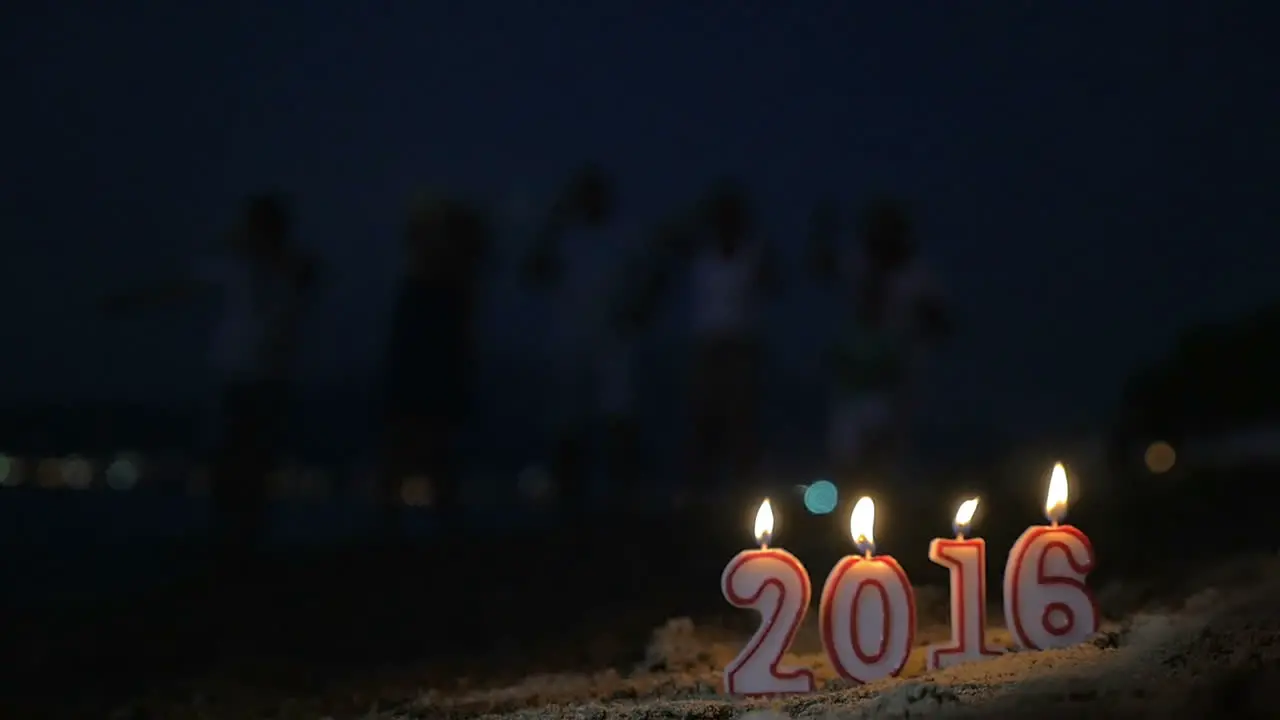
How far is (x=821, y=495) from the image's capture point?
7688 mm

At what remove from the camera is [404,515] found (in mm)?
6816

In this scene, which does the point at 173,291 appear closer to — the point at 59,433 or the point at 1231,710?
the point at 59,433

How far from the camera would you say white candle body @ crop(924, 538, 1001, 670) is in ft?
13.7

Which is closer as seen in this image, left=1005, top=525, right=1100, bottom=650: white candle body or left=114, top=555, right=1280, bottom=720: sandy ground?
left=114, top=555, right=1280, bottom=720: sandy ground

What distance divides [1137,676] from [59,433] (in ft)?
17.4

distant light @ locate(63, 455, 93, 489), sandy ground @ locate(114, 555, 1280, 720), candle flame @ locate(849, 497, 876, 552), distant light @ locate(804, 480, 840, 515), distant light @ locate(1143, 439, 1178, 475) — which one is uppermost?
distant light @ locate(1143, 439, 1178, 475)

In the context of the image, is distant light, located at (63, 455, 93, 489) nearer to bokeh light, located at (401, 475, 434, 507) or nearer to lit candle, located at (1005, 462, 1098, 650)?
bokeh light, located at (401, 475, 434, 507)

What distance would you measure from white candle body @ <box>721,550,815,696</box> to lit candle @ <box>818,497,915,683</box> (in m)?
0.12

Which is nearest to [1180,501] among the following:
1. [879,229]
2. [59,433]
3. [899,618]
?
[879,229]

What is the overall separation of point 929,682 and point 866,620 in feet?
1.49

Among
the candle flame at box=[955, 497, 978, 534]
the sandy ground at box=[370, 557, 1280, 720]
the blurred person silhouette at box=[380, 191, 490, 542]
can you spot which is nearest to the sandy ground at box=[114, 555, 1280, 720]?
the sandy ground at box=[370, 557, 1280, 720]

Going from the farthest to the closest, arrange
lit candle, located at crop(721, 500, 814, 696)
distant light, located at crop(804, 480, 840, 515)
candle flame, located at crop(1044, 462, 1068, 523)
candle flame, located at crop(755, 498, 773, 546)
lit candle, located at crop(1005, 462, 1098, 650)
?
distant light, located at crop(804, 480, 840, 515) → candle flame, located at crop(1044, 462, 1068, 523) → lit candle, located at crop(1005, 462, 1098, 650) → candle flame, located at crop(755, 498, 773, 546) → lit candle, located at crop(721, 500, 814, 696)

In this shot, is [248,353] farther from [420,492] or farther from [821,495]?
[821,495]

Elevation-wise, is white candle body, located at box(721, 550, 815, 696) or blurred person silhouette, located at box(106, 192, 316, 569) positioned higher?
blurred person silhouette, located at box(106, 192, 316, 569)
